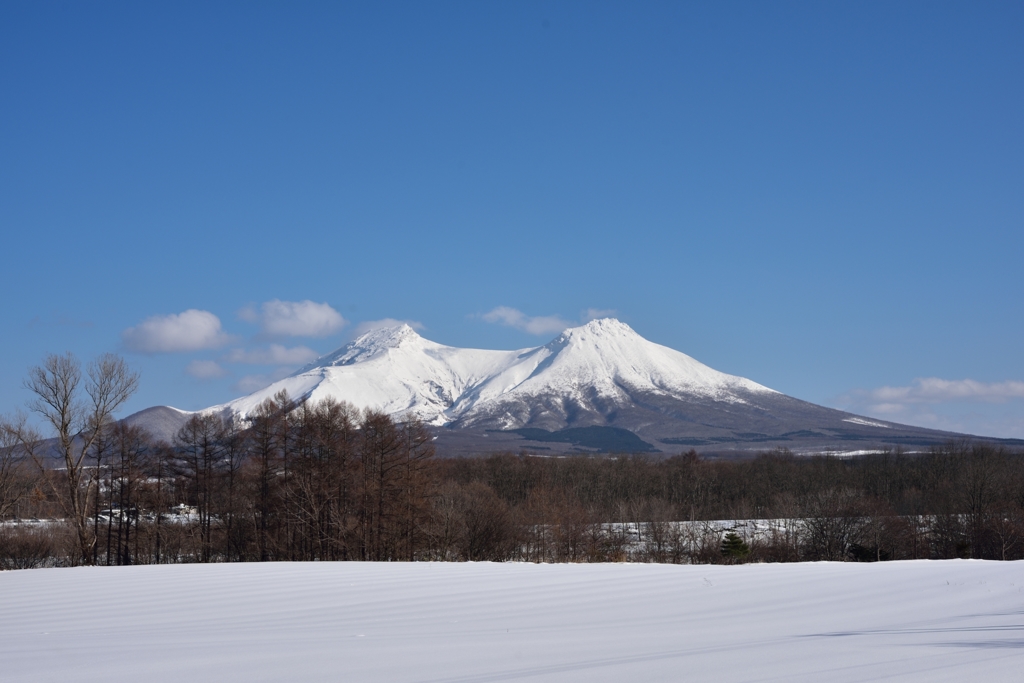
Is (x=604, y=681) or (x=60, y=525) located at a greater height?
(x=604, y=681)

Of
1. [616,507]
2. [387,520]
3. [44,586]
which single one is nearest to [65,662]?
[44,586]

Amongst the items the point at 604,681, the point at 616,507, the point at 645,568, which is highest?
the point at 604,681

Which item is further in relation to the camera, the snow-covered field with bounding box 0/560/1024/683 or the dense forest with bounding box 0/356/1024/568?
the dense forest with bounding box 0/356/1024/568

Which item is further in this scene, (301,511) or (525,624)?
(301,511)

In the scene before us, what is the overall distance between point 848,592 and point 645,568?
4.74 m

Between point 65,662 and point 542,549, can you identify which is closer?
point 65,662

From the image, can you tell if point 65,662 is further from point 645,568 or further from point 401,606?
point 645,568

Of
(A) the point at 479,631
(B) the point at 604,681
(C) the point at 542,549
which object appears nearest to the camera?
(B) the point at 604,681

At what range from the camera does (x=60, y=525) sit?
38.0 metres

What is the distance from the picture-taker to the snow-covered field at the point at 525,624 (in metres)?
6.66

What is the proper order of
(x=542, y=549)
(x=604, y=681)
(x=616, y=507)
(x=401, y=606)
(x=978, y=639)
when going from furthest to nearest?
(x=616, y=507) → (x=542, y=549) → (x=401, y=606) → (x=978, y=639) → (x=604, y=681)

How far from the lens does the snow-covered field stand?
21.9ft

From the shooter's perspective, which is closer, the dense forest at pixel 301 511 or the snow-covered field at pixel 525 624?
the snow-covered field at pixel 525 624

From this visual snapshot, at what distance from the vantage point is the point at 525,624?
31.4ft
